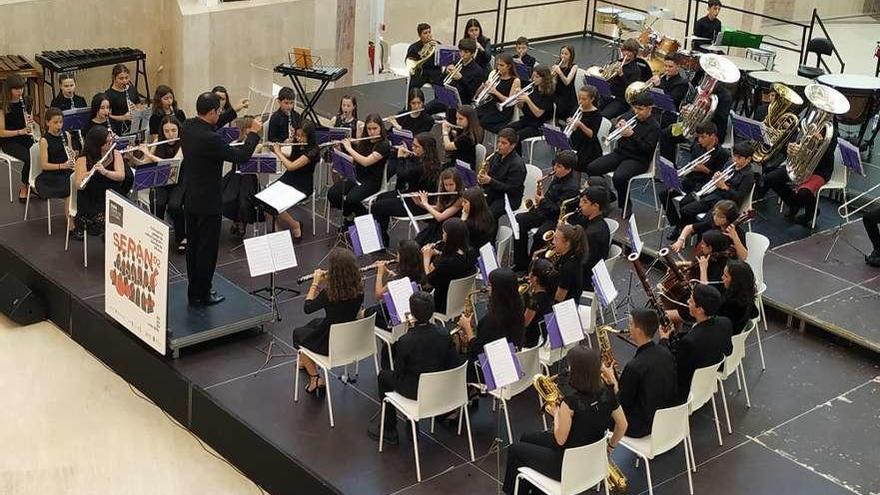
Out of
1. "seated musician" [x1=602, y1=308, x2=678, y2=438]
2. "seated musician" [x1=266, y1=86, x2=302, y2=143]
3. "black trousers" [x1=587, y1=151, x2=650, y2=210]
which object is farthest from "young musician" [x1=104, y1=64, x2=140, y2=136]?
"seated musician" [x1=602, y1=308, x2=678, y2=438]

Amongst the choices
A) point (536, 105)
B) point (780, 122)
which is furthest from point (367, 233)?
point (780, 122)

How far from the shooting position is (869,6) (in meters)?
21.2

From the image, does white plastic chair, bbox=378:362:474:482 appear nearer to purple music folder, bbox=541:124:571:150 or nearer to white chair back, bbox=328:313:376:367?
white chair back, bbox=328:313:376:367

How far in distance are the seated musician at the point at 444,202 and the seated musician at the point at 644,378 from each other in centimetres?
275

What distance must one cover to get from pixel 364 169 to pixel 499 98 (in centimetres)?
217

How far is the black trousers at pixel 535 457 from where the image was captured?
6758mm

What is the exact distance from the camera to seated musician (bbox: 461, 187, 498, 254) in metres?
9.14

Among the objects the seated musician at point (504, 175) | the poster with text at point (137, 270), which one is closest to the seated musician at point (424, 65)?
the seated musician at point (504, 175)

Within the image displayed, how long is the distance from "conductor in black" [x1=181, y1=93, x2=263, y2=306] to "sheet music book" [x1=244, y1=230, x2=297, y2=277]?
2.16ft

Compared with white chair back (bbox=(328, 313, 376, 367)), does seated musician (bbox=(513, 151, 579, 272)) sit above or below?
above

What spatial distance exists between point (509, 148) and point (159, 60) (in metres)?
6.37

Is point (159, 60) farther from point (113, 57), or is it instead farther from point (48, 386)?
point (48, 386)

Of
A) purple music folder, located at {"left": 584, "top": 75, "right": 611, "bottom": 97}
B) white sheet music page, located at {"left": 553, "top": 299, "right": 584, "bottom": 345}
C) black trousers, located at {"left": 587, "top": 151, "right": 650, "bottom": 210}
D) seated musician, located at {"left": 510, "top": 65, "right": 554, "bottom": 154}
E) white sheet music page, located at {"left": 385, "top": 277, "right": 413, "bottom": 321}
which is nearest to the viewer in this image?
white sheet music page, located at {"left": 553, "top": 299, "right": 584, "bottom": 345}

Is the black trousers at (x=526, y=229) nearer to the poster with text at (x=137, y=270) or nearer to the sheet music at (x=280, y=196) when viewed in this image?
the sheet music at (x=280, y=196)
